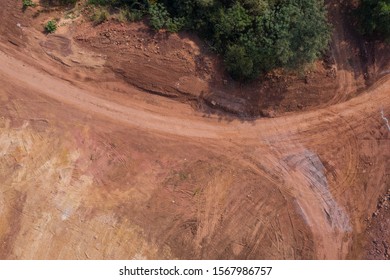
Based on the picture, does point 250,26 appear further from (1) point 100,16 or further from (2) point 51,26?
(2) point 51,26

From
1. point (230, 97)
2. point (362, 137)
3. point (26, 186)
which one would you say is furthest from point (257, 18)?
point (26, 186)

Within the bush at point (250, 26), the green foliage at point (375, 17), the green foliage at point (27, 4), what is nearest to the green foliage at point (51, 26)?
the green foliage at point (27, 4)

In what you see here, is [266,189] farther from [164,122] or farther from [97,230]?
[97,230]

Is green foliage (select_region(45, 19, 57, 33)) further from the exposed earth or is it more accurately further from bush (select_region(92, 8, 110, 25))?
bush (select_region(92, 8, 110, 25))

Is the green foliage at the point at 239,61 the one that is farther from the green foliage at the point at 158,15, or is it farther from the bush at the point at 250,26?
the green foliage at the point at 158,15

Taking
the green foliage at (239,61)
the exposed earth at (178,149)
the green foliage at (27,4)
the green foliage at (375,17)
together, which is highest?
the green foliage at (375,17)
